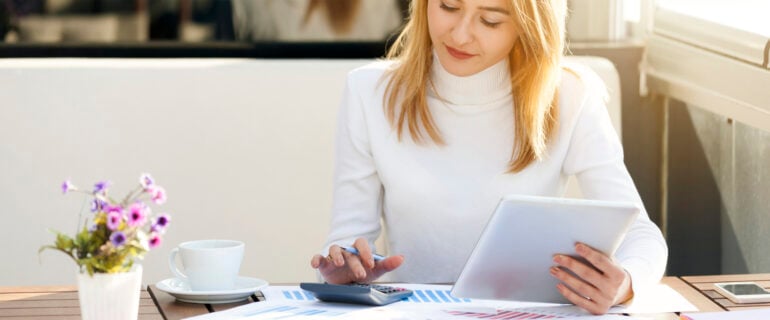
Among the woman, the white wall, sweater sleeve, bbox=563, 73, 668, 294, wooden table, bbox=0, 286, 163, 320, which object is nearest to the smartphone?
sweater sleeve, bbox=563, 73, 668, 294

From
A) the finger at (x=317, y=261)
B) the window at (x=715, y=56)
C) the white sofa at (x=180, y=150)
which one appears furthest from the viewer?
the white sofa at (x=180, y=150)

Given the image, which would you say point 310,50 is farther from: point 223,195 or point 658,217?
point 658,217

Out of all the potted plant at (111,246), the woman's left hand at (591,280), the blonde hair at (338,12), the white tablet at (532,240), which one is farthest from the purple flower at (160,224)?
the blonde hair at (338,12)

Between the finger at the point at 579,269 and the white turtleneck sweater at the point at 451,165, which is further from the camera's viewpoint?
the white turtleneck sweater at the point at 451,165

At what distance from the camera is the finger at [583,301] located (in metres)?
1.74

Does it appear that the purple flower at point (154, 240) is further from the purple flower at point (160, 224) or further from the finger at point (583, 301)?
the finger at point (583, 301)

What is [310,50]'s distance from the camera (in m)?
3.50

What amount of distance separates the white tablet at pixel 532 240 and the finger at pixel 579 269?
0.01m

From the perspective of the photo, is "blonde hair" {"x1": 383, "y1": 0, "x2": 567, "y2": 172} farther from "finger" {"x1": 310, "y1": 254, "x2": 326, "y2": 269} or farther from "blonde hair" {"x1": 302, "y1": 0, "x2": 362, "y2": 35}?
"blonde hair" {"x1": 302, "y1": 0, "x2": 362, "y2": 35}

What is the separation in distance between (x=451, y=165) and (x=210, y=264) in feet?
2.13

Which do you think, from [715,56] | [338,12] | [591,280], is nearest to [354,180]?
[591,280]

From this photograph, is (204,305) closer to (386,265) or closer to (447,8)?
(386,265)

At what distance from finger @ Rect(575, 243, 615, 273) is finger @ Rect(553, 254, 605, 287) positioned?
1 centimetres

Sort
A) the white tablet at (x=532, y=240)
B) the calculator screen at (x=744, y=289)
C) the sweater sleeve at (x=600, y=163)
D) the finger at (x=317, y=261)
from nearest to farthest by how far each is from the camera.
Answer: the white tablet at (x=532, y=240) < the calculator screen at (x=744, y=289) < the finger at (x=317, y=261) < the sweater sleeve at (x=600, y=163)
